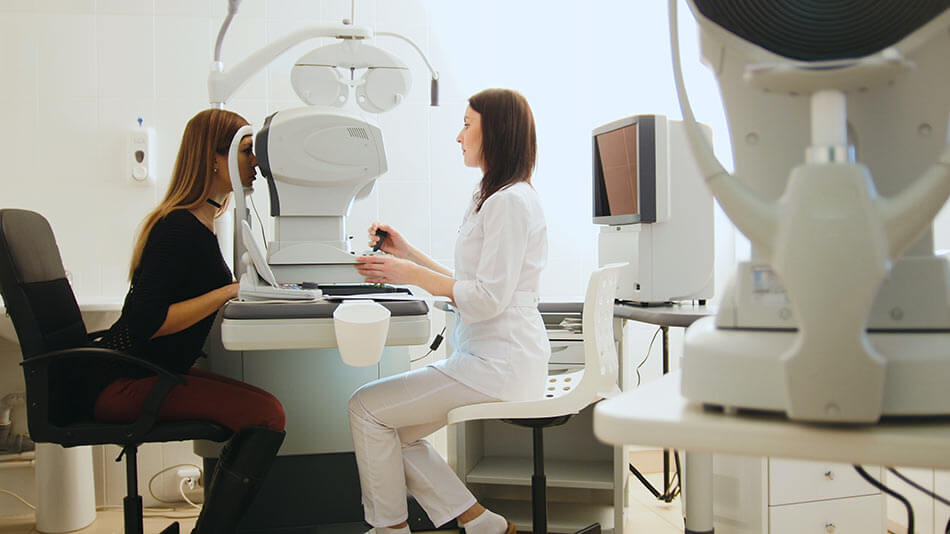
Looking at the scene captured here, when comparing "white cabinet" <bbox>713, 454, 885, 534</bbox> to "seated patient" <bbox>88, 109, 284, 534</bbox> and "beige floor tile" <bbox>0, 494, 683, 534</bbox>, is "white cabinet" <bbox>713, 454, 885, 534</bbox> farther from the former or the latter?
"seated patient" <bbox>88, 109, 284, 534</bbox>

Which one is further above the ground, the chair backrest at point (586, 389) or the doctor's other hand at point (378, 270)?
the doctor's other hand at point (378, 270)

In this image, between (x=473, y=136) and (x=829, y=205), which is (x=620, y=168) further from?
(x=829, y=205)

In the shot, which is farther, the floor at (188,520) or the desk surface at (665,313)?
the floor at (188,520)

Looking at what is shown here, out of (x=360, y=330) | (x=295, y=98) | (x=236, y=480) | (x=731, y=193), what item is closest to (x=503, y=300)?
(x=360, y=330)

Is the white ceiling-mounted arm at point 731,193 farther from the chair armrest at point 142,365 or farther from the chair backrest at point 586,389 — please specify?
the chair armrest at point 142,365

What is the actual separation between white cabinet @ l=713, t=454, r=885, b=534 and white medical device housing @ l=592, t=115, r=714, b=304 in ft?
1.91

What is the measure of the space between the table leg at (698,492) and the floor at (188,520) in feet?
2.28

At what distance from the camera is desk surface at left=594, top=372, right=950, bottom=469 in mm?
593

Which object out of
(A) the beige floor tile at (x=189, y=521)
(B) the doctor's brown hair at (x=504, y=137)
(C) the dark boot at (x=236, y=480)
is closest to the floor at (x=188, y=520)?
(A) the beige floor tile at (x=189, y=521)

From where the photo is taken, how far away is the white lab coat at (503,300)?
1.88m

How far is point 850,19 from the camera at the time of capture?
0.68 meters

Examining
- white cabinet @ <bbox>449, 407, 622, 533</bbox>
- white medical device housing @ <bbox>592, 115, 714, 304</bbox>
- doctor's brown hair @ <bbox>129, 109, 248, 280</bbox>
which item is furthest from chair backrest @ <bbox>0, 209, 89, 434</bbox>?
white medical device housing @ <bbox>592, 115, 714, 304</bbox>

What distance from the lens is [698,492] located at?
1888 mm

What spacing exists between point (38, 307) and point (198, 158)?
1.69ft
